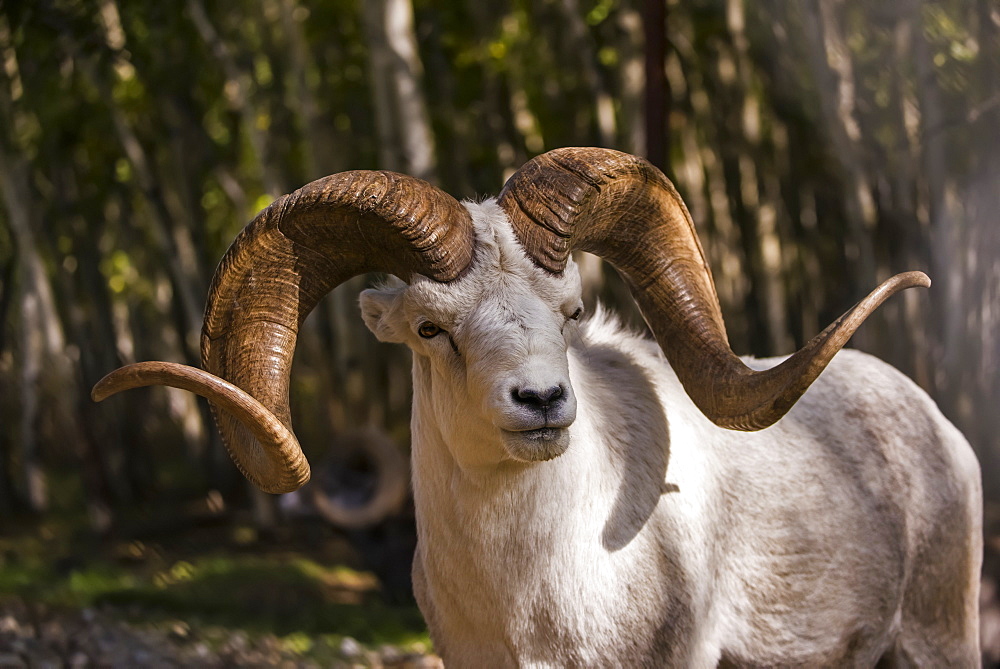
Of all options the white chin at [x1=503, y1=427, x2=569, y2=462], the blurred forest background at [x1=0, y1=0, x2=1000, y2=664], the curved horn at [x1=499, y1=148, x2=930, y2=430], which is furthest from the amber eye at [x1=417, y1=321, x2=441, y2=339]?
the blurred forest background at [x1=0, y1=0, x2=1000, y2=664]

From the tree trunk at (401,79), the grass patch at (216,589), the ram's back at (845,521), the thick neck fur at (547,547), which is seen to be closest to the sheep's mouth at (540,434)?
the thick neck fur at (547,547)

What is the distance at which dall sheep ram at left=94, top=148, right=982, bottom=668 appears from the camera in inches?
148

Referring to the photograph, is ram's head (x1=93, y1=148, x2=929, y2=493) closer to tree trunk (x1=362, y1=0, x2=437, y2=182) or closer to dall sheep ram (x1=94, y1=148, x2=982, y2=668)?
dall sheep ram (x1=94, y1=148, x2=982, y2=668)

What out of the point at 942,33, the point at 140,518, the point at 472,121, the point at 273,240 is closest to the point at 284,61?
the point at 472,121

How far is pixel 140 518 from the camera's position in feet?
46.0

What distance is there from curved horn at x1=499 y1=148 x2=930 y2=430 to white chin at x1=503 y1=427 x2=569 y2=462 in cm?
73

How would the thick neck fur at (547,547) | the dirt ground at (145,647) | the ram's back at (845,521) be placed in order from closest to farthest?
1. the thick neck fur at (547,547)
2. the ram's back at (845,521)
3. the dirt ground at (145,647)

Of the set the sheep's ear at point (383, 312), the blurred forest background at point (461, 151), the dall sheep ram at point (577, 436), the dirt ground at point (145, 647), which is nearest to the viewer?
the dall sheep ram at point (577, 436)

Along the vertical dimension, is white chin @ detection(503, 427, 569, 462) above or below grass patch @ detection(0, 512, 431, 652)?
above

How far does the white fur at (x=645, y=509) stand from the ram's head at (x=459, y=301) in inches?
0.8

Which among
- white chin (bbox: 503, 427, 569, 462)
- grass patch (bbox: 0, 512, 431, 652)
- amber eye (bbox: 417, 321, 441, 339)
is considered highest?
amber eye (bbox: 417, 321, 441, 339)

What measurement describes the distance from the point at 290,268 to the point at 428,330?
65 cm

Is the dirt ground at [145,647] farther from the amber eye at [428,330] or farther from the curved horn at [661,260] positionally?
the amber eye at [428,330]

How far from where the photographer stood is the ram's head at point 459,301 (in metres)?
3.52
